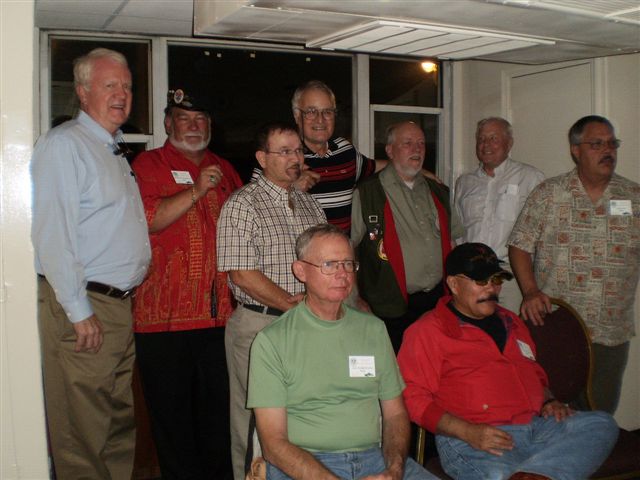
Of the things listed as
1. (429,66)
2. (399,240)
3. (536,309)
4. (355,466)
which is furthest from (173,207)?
(429,66)

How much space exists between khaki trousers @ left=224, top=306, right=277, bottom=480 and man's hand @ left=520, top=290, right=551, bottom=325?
3.99 feet

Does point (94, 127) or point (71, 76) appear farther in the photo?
point (71, 76)

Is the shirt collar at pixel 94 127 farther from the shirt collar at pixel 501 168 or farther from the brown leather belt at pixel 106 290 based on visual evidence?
the shirt collar at pixel 501 168

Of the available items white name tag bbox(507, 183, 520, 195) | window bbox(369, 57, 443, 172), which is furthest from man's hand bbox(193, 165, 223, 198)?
window bbox(369, 57, 443, 172)

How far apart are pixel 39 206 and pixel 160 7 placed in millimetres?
1703

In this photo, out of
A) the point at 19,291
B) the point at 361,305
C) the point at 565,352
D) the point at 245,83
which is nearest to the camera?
the point at 19,291

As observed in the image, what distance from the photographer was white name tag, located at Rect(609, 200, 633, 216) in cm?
314

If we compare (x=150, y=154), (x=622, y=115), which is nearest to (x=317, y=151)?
(x=150, y=154)

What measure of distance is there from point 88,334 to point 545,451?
168 centimetres

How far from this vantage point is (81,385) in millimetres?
2301

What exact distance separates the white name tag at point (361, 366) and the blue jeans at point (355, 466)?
26cm

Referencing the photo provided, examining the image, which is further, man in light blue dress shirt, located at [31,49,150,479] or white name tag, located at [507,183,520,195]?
white name tag, located at [507,183,520,195]

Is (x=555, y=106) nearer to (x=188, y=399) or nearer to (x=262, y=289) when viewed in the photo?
(x=262, y=289)

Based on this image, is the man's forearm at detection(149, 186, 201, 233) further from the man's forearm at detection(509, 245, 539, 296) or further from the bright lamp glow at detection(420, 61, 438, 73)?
the bright lamp glow at detection(420, 61, 438, 73)
